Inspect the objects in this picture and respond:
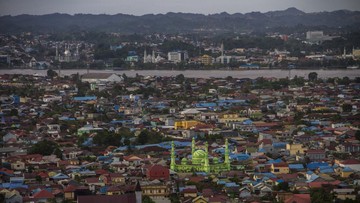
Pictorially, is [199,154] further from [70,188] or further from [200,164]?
[70,188]

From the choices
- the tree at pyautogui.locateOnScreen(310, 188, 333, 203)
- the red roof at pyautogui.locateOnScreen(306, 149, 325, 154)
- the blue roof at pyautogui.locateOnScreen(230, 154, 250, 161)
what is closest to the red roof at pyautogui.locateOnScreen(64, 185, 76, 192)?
the tree at pyautogui.locateOnScreen(310, 188, 333, 203)

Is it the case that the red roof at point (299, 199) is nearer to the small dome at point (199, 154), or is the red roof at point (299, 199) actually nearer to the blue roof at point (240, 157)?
the small dome at point (199, 154)

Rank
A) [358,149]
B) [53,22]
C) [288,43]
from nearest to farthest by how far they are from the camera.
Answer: [358,149]
[288,43]
[53,22]

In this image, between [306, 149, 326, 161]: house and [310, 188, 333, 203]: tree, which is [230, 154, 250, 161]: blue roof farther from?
[310, 188, 333, 203]: tree

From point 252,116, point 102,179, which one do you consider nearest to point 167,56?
point 252,116

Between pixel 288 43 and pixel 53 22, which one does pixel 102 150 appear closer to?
pixel 288 43

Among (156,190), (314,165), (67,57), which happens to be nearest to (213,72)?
(67,57)
